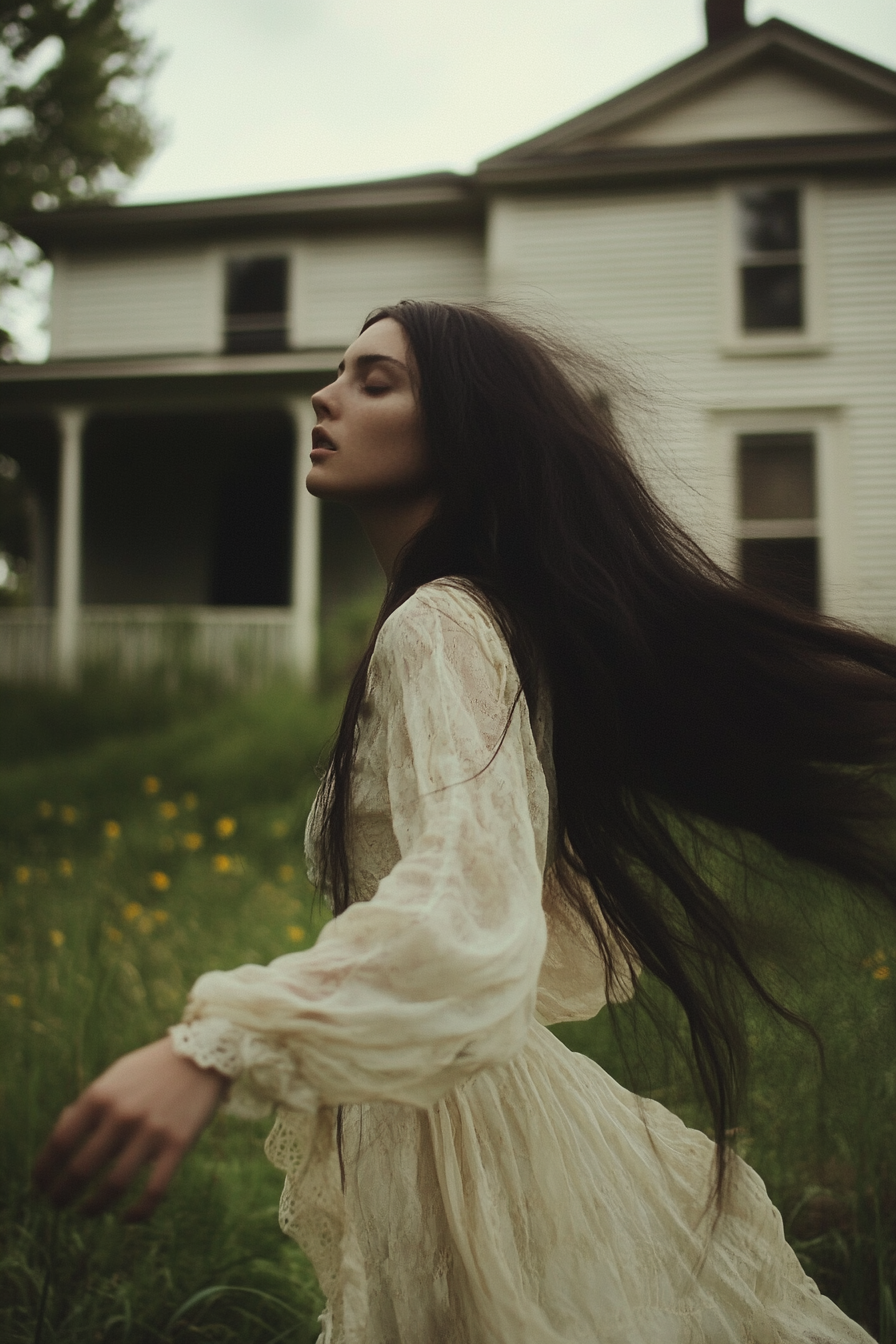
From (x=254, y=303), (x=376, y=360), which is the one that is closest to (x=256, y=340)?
(x=254, y=303)

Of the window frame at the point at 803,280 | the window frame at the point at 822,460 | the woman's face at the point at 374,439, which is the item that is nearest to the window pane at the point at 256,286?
the window frame at the point at 803,280

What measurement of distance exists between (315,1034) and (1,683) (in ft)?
33.1

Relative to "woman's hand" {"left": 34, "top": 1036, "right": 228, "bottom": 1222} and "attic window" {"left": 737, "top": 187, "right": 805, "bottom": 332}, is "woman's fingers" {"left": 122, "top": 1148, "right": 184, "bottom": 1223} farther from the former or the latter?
"attic window" {"left": 737, "top": 187, "right": 805, "bottom": 332}

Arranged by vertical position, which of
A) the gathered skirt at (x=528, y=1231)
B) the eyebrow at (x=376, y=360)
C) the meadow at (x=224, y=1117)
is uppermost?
the eyebrow at (x=376, y=360)

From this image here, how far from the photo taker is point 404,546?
1380 mm

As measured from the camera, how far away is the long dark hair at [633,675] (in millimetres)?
1277

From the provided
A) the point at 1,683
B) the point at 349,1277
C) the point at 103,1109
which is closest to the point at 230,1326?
the point at 349,1277

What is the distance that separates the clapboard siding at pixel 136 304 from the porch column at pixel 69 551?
5.72 feet

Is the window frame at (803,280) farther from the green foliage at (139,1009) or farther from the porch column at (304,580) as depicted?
the green foliage at (139,1009)

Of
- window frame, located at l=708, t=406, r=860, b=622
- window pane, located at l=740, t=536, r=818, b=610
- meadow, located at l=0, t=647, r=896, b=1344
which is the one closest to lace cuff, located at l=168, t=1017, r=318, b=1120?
meadow, located at l=0, t=647, r=896, b=1344

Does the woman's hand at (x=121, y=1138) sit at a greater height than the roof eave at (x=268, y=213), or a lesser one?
lesser

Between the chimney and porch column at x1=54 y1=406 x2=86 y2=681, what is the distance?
26.6ft

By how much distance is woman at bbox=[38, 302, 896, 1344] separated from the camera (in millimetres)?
827

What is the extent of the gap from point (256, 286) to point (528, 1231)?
Result: 1214 centimetres
